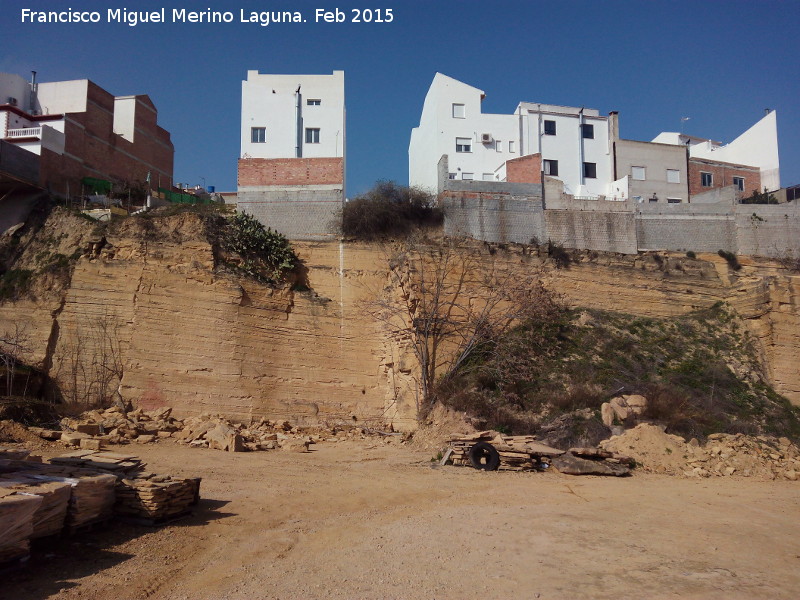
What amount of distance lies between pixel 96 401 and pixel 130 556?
10003mm

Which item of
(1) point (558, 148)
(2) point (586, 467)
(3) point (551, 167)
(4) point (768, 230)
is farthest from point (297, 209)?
(1) point (558, 148)

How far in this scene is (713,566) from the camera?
24.0 feet

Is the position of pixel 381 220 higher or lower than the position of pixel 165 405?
higher

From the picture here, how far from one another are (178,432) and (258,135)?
18.5 m

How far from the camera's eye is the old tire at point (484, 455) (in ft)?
42.3

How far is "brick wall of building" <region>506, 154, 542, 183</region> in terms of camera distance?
2691cm

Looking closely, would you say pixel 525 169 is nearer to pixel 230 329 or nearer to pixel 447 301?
pixel 447 301

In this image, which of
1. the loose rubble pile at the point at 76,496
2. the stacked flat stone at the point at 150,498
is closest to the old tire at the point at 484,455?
the loose rubble pile at the point at 76,496

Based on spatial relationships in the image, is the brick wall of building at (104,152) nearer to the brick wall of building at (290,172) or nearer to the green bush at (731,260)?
the brick wall of building at (290,172)

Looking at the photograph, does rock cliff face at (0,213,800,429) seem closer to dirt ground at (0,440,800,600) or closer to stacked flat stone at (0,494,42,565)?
dirt ground at (0,440,800,600)

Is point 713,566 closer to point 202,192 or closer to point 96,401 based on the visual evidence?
point 96,401

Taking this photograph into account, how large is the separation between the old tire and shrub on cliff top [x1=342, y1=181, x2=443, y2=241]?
855 centimetres

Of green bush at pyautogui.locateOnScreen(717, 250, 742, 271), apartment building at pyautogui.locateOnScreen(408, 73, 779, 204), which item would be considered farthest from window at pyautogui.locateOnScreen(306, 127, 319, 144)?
green bush at pyautogui.locateOnScreen(717, 250, 742, 271)

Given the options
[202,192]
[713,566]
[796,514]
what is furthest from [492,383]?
[202,192]
